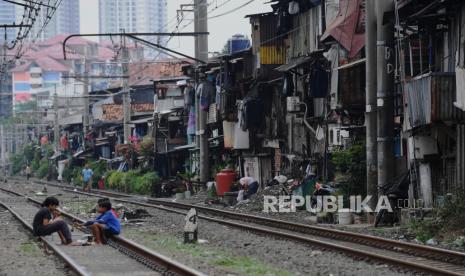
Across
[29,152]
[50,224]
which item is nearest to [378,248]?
[50,224]

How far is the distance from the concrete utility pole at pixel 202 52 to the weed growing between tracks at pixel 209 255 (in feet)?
66.3

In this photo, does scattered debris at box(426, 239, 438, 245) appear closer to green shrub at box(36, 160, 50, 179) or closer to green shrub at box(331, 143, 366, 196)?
green shrub at box(331, 143, 366, 196)

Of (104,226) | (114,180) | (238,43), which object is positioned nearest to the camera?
(104,226)

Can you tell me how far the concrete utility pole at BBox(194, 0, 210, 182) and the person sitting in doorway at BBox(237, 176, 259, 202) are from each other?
6586 mm

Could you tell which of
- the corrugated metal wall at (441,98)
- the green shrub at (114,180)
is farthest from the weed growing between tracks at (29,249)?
the green shrub at (114,180)

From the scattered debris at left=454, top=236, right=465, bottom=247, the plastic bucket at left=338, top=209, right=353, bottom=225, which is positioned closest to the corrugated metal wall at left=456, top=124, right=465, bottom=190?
the plastic bucket at left=338, top=209, right=353, bottom=225

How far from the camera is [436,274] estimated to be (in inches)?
579

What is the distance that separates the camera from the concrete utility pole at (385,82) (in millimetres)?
25578

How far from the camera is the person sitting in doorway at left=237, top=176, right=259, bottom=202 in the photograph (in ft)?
130

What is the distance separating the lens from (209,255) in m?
18.5

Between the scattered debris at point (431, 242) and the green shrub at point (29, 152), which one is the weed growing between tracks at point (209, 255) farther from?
the green shrub at point (29, 152)

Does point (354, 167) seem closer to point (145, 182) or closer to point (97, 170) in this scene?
point (145, 182)

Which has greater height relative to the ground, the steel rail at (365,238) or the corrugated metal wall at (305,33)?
the corrugated metal wall at (305,33)

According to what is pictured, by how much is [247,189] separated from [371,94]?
1443 cm
